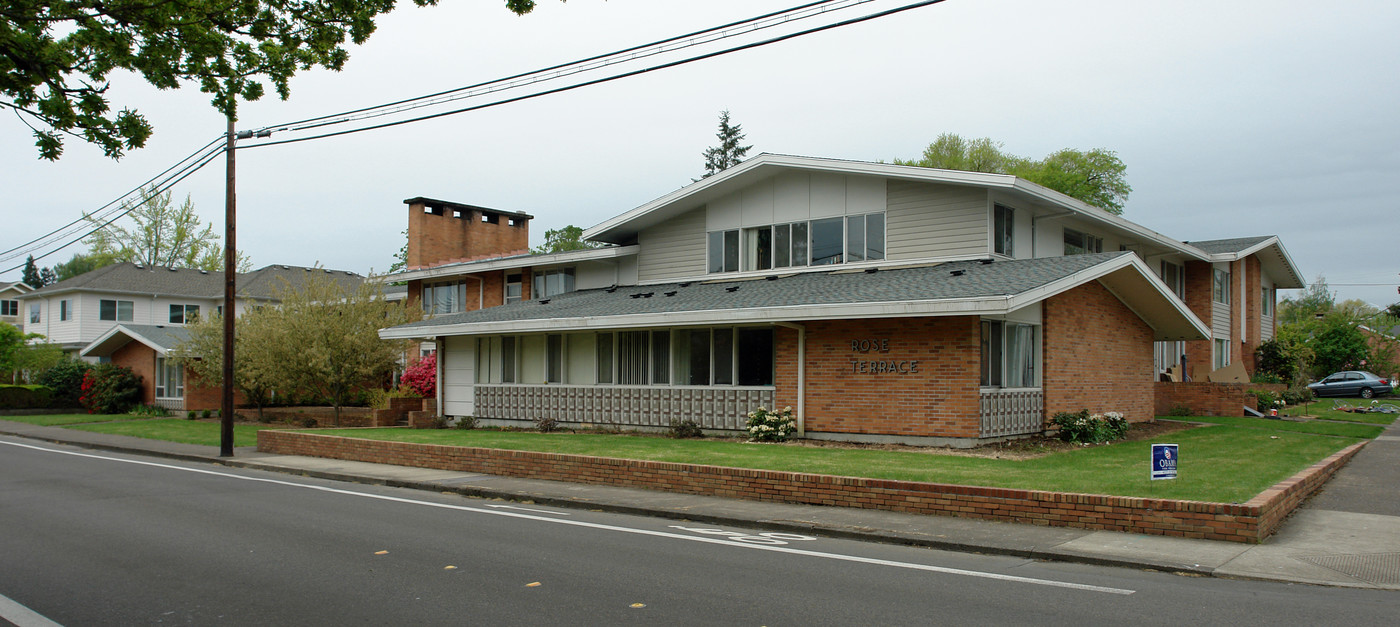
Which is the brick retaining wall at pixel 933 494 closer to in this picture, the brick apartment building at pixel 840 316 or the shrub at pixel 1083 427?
the shrub at pixel 1083 427

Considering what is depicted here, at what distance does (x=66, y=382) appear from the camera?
131 ft

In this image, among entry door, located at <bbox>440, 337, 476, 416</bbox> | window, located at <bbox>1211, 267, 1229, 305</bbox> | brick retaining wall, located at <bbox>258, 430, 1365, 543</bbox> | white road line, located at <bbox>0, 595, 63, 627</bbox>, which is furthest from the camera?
window, located at <bbox>1211, 267, 1229, 305</bbox>

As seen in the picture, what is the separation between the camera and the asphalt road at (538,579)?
671 cm

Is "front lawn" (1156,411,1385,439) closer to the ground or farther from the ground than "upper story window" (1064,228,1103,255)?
closer to the ground

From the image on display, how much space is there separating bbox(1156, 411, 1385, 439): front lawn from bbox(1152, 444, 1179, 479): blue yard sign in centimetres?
1301

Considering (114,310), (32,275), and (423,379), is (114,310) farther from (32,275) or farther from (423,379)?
(32,275)

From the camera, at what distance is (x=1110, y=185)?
Answer: 59.6 meters

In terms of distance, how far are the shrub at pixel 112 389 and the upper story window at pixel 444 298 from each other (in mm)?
14218

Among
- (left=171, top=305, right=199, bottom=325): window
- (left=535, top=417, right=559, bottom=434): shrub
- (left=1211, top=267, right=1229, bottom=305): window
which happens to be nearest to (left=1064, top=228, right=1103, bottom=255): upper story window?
(left=1211, top=267, right=1229, bottom=305): window

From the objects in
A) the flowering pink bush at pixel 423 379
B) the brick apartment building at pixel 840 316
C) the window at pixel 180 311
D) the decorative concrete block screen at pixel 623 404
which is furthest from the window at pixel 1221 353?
the window at pixel 180 311

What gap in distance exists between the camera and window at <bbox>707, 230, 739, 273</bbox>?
78.4 ft

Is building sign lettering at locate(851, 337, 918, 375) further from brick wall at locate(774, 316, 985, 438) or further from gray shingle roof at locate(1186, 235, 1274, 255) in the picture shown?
gray shingle roof at locate(1186, 235, 1274, 255)

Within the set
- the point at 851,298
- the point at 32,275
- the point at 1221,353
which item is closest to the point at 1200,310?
the point at 1221,353

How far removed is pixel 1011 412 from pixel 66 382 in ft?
132
